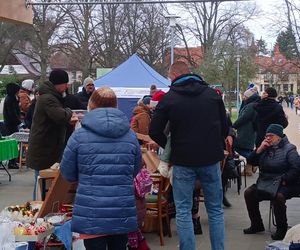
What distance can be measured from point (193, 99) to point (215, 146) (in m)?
0.42

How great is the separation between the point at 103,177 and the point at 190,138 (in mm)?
1036

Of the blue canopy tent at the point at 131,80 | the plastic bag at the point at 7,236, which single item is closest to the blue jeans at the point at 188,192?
the plastic bag at the point at 7,236

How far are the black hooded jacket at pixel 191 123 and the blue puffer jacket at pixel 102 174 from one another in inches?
29.6

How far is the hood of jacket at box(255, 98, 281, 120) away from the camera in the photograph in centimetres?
963

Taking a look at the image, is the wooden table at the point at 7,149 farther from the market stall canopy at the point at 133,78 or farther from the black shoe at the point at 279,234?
the market stall canopy at the point at 133,78

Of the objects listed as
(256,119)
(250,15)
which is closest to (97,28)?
(250,15)

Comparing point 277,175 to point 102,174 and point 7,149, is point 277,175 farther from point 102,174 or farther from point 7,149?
point 7,149

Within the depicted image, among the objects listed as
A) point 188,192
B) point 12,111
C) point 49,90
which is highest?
point 49,90

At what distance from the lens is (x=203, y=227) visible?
271 inches

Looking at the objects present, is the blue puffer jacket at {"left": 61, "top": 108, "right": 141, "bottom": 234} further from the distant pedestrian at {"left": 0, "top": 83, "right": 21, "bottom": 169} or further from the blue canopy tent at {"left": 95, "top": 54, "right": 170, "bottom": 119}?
the blue canopy tent at {"left": 95, "top": 54, "right": 170, "bottom": 119}

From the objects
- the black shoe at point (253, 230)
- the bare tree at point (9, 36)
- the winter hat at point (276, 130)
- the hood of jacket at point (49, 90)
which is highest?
the bare tree at point (9, 36)

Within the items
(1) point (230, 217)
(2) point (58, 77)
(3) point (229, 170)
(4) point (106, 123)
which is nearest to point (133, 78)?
(3) point (229, 170)

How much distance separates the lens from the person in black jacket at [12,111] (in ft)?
40.9

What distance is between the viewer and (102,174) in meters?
4.06
